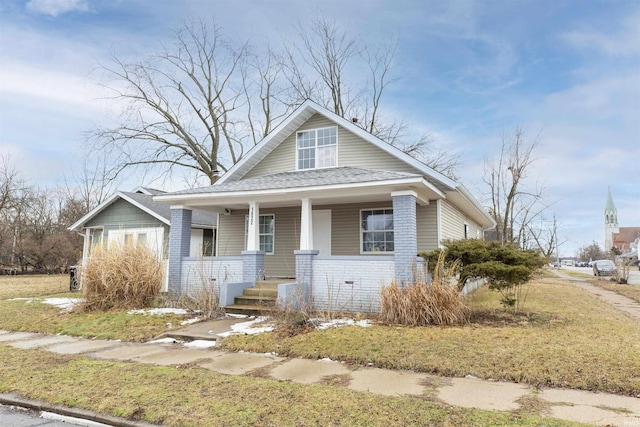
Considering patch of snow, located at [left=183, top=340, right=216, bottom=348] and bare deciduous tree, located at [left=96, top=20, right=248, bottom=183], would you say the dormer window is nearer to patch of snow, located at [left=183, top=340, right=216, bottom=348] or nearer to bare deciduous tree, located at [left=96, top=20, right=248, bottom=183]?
patch of snow, located at [left=183, top=340, right=216, bottom=348]

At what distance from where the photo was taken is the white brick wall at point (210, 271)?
10.7 meters

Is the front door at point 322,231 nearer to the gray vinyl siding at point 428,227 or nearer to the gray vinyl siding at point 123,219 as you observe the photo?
the gray vinyl siding at point 428,227

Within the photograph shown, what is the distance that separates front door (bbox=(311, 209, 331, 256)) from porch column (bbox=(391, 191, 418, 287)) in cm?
367

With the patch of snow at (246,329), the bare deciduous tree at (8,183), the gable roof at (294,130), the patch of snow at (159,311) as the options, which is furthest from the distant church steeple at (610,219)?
the bare deciduous tree at (8,183)

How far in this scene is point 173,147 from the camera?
81.5ft

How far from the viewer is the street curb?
3.57 metres

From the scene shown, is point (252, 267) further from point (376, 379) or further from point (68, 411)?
point (68, 411)

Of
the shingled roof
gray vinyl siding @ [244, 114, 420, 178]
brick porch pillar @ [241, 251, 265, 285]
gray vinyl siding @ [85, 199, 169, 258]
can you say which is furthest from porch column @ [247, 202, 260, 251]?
gray vinyl siding @ [85, 199, 169, 258]

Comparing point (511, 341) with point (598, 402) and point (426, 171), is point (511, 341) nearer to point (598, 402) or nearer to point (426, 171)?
point (598, 402)

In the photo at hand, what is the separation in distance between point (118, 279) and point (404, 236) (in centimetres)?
749

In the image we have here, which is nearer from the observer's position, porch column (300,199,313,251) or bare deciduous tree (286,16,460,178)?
porch column (300,199,313,251)

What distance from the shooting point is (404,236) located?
8.94m

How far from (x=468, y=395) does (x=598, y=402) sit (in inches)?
51.0

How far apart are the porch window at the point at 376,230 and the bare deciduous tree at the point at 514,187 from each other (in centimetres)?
2024
